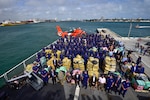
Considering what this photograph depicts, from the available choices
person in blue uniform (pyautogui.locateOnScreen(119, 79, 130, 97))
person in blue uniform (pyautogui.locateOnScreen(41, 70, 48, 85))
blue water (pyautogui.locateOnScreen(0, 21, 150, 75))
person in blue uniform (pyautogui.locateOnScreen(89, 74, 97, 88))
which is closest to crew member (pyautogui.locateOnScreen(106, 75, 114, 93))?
person in blue uniform (pyautogui.locateOnScreen(119, 79, 130, 97))

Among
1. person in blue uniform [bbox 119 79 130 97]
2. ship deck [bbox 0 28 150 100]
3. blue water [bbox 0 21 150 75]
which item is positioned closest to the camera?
person in blue uniform [bbox 119 79 130 97]

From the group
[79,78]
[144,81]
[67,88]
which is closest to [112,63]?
[144,81]

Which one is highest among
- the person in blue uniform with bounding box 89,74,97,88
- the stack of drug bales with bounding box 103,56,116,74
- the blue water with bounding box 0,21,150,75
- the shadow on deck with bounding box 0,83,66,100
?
the stack of drug bales with bounding box 103,56,116,74

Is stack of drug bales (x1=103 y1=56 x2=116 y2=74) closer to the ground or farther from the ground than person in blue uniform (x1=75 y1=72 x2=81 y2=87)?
farther from the ground

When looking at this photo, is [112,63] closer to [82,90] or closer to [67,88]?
[82,90]

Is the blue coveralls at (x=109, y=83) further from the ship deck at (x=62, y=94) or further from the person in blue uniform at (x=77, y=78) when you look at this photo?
the person in blue uniform at (x=77, y=78)

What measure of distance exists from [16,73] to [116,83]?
8.82m

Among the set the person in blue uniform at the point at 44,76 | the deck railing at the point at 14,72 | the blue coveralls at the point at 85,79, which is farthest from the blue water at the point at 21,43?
the blue coveralls at the point at 85,79

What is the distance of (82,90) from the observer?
8312 millimetres

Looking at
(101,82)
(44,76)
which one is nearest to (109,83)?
(101,82)

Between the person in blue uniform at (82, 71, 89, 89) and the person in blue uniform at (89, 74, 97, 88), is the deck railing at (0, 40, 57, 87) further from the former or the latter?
the person in blue uniform at (89, 74, 97, 88)

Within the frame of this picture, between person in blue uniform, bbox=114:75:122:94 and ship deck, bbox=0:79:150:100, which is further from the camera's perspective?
person in blue uniform, bbox=114:75:122:94

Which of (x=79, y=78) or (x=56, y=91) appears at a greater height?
(x=79, y=78)

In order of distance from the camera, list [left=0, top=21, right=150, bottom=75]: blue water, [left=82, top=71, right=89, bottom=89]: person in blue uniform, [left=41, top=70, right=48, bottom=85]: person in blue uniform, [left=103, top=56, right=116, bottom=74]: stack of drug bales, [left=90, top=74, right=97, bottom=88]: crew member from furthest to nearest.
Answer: [left=0, top=21, right=150, bottom=75]: blue water
[left=103, top=56, right=116, bottom=74]: stack of drug bales
[left=41, top=70, right=48, bottom=85]: person in blue uniform
[left=90, top=74, right=97, bottom=88]: crew member
[left=82, top=71, right=89, bottom=89]: person in blue uniform
